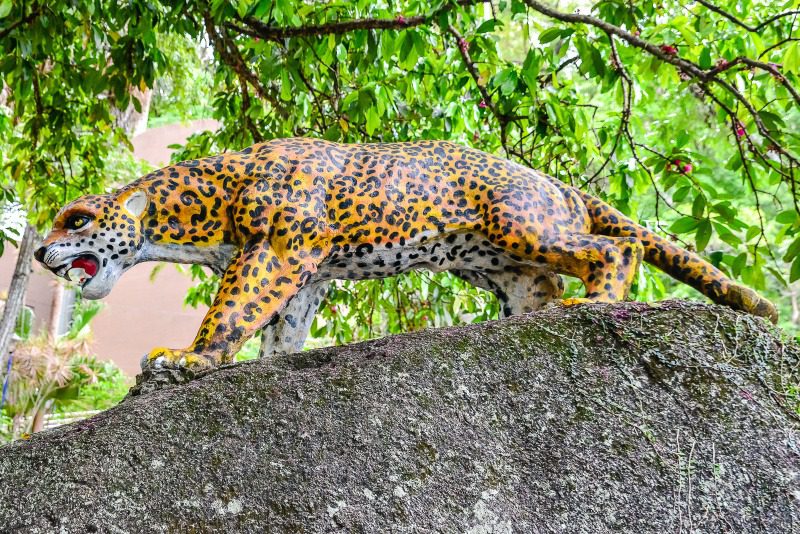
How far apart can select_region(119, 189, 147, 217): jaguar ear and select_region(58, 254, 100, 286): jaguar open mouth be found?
0.23 meters

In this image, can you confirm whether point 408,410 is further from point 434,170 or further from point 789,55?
point 789,55

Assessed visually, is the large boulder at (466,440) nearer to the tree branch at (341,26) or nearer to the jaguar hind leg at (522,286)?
the jaguar hind leg at (522,286)

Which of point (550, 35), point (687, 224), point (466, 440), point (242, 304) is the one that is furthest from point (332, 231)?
point (687, 224)

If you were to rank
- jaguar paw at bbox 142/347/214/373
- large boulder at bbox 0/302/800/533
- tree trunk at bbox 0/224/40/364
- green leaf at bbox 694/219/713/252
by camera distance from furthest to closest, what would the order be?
tree trunk at bbox 0/224/40/364 < green leaf at bbox 694/219/713/252 < jaguar paw at bbox 142/347/214/373 < large boulder at bbox 0/302/800/533

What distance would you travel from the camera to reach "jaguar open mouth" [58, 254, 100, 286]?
2.95 m

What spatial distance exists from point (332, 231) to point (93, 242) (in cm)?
90

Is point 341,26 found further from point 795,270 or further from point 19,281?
point 19,281

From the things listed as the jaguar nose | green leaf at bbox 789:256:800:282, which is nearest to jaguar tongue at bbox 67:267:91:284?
the jaguar nose

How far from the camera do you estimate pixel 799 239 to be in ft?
11.2

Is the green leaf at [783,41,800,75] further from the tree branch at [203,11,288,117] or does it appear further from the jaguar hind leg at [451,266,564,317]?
the tree branch at [203,11,288,117]

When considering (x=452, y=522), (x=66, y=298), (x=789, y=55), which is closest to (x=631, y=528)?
(x=452, y=522)

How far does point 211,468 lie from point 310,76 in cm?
342

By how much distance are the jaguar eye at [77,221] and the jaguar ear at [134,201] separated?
0.49 feet

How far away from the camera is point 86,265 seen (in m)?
2.97
